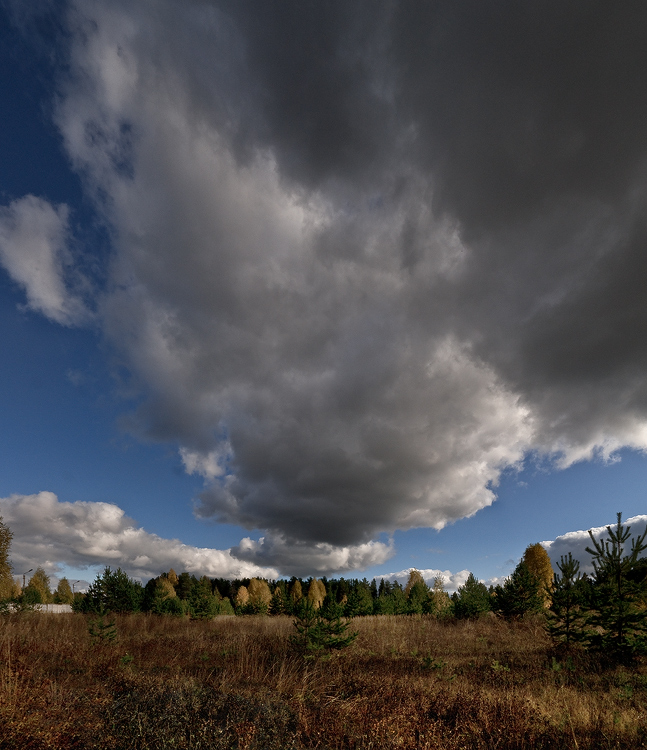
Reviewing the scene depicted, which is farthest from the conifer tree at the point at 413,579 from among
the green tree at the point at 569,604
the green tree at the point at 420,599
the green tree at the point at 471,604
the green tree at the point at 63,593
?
the green tree at the point at 63,593

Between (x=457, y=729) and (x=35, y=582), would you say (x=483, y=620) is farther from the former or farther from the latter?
(x=35, y=582)

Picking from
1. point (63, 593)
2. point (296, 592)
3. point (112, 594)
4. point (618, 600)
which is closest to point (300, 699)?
point (618, 600)

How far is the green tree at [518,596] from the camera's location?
21.7 m

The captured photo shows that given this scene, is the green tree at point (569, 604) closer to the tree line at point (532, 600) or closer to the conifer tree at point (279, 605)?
the tree line at point (532, 600)

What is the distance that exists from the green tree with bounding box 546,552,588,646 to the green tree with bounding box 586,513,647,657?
41.9 inches

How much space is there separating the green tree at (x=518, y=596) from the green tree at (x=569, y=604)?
20.2ft

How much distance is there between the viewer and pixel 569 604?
14.7m

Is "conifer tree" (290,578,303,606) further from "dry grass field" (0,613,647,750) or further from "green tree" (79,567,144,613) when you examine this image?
"dry grass field" (0,613,647,750)

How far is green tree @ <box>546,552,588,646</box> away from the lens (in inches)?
562

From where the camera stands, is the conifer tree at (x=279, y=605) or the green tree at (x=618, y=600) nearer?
the green tree at (x=618, y=600)

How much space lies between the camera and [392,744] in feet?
19.0

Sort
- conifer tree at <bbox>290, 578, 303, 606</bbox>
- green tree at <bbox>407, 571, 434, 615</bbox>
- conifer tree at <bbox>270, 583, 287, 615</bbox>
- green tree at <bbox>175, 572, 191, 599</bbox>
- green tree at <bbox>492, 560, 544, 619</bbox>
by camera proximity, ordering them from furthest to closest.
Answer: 1. green tree at <bbox>175, 572, 191, 599</bbox>
2. conifer tree at <bbox>290, 578, 303, 606</bbox>
3. conifer tree at <bbox>270, 583, 287, 615</bbox>
4. green tree at <bbox>407, 571, 434, 615</bbox>
5. green tree at <bbox>492, 560, 544, 619</bbox>

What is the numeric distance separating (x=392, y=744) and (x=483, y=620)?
2056cm

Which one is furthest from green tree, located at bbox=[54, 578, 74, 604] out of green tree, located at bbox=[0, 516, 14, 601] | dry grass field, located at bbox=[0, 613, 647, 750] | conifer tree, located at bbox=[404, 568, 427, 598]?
dry grass field, located at bbox=[0, 613, 647, 750]
